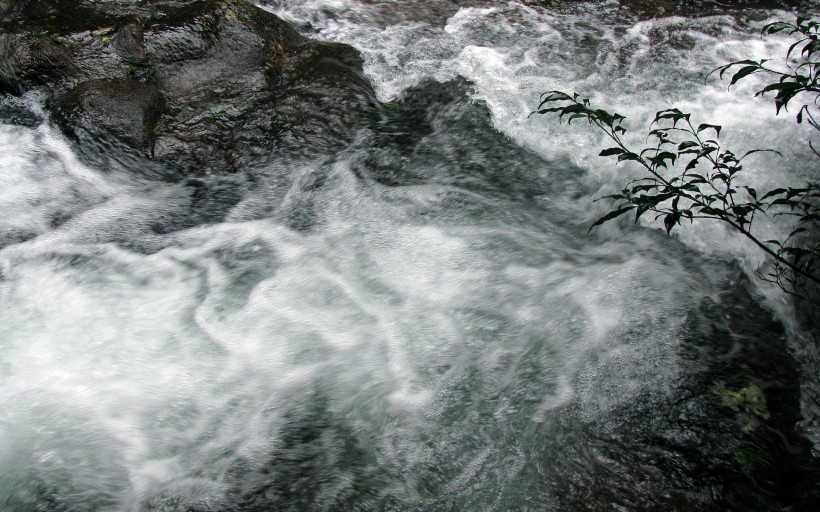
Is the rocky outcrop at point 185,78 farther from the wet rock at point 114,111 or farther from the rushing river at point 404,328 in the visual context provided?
the rushing river at point 404,328

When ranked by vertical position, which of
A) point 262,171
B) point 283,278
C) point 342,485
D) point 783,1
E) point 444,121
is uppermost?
point 783,1

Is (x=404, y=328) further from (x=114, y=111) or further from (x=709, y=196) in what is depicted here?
(x=114, y=111)

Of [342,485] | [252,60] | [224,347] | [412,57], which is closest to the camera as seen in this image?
[342,485]

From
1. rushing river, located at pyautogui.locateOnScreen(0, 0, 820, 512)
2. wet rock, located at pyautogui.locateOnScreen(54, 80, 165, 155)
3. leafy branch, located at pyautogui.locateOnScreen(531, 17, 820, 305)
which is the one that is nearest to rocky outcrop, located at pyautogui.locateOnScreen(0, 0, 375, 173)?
wet rock, located at pyautogui.locateOnScreen(54, 80, 165, 155)

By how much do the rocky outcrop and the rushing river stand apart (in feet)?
0.89

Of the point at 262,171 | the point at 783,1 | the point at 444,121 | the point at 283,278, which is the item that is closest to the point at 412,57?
the point at 444,121

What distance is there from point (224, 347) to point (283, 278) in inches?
26.3

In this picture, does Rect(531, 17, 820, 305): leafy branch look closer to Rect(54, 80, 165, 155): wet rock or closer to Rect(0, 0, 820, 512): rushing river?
Rect(0, 0, 820, 512): rushing river

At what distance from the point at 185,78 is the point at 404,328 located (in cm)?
345

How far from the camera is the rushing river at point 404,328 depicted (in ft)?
9.26

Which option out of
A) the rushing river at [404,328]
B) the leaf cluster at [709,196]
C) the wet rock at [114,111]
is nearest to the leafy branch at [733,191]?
the leaf cluster at [709,196]

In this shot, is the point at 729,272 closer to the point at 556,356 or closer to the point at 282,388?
the point at 556,356

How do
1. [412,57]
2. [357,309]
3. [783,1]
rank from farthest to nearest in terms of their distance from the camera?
[783,1]
[412,57]
[357,309]

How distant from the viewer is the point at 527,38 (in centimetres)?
662
